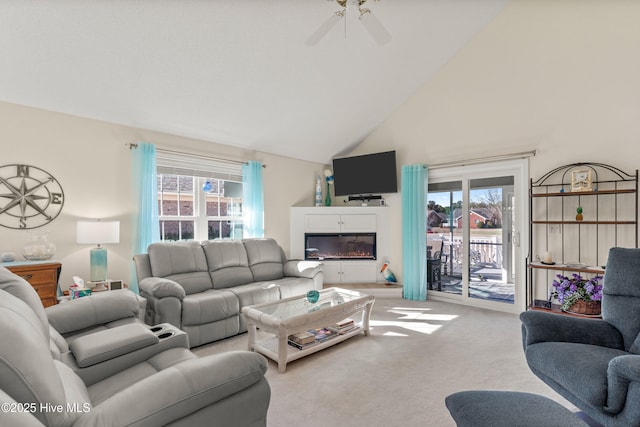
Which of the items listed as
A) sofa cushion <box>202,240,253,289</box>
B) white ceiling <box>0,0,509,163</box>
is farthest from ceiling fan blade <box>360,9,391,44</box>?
sofa cushion <box>202,240,253,289</box>

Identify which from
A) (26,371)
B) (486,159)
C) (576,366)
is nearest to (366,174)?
(486,159)

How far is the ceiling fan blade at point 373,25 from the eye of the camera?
251 centimetres

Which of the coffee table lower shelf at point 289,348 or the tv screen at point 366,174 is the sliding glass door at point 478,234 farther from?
the coffee table lower shelf at point 289,348

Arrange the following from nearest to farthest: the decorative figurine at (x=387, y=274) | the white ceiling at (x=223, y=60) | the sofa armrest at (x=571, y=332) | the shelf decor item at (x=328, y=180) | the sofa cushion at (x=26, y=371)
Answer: the sofa cushion at (x=26, y=371) → the sofa armrest at (x=571, y=332) → the white ceiling at (x=223, y=60) → the decorative figurine at (x=387, y=274) → the shelf decor item at (x=328, y=180)

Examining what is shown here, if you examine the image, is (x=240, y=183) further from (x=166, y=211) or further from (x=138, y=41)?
(x=138, y=41)

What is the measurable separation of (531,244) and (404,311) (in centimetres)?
176

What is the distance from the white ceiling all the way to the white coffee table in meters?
2.47

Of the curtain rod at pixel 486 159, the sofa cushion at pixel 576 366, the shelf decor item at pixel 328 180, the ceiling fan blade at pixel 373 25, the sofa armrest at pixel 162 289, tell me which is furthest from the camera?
the shelf decor item at pixel 328 180

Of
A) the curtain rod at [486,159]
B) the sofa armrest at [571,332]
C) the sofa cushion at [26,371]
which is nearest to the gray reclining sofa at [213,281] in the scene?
the sofa cushion at [26,371]

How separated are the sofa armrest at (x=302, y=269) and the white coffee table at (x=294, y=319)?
0.93 meters

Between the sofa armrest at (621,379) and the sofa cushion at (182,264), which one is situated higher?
the sofa cushion at (182,264)

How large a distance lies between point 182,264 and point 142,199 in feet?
3.05

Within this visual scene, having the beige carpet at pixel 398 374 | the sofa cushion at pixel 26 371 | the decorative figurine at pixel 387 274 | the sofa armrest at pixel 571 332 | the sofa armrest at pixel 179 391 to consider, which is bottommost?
the beige carpet at pixel 398 374

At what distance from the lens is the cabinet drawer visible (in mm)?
2771
